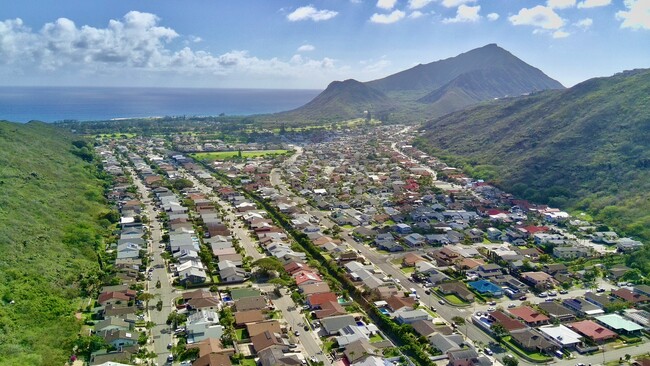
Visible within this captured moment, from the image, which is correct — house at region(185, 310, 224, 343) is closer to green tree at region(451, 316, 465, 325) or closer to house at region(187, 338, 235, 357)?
house at region(187, 338, 235, 357)

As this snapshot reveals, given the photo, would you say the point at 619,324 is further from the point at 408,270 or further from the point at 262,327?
the point at 262,327

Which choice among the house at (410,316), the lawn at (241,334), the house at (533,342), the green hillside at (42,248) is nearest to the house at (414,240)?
the house at (410,316)

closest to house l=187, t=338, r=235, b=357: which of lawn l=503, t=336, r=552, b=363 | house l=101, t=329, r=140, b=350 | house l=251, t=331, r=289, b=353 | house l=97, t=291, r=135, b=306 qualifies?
house l=251, t=331, r=289, b=353

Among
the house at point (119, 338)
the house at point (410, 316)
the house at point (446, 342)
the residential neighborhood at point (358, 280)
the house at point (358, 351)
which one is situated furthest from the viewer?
the house at point (410, 316)

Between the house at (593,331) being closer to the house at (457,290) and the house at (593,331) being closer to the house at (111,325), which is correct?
the house at (457,290)

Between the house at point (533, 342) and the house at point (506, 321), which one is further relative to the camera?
the house at point (506, 321)
